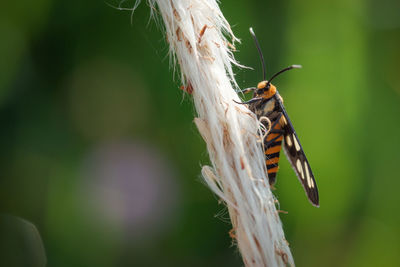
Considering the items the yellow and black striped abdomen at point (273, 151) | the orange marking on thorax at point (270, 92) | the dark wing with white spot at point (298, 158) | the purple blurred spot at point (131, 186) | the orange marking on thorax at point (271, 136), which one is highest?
the orange marking on thorax at point (270, 92)

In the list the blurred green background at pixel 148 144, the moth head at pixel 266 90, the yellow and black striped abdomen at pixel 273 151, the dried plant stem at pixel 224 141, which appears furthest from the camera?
the blurred green background at pixel 148 144

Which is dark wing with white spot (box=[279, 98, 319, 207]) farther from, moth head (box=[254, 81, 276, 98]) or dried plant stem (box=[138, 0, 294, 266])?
dried plant stem (box=[138, 0, 294, 266])

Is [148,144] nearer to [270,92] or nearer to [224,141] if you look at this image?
[270,92]

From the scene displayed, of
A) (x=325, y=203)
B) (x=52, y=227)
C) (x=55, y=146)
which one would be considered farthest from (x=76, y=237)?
(x=325, y=203)

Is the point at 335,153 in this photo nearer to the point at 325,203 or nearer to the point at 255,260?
the point at 325,203

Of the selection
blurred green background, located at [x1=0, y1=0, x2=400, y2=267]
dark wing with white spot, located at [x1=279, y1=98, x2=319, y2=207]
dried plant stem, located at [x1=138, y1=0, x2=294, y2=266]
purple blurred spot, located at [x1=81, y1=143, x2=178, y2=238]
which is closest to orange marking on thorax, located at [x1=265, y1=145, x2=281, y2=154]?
dark wing with white spot, located at [x1=279, y1=98, x2=319, y2=207]

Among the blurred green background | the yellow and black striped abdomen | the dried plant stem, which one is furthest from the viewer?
the blurred green background

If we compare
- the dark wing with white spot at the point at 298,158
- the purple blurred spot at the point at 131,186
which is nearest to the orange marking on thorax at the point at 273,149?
the dark wing with white spot at the point at 298,158

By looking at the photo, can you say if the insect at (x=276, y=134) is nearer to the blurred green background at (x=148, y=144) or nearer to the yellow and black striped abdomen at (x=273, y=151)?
the yellow and black striped abdomen at (x=273, y=151)
